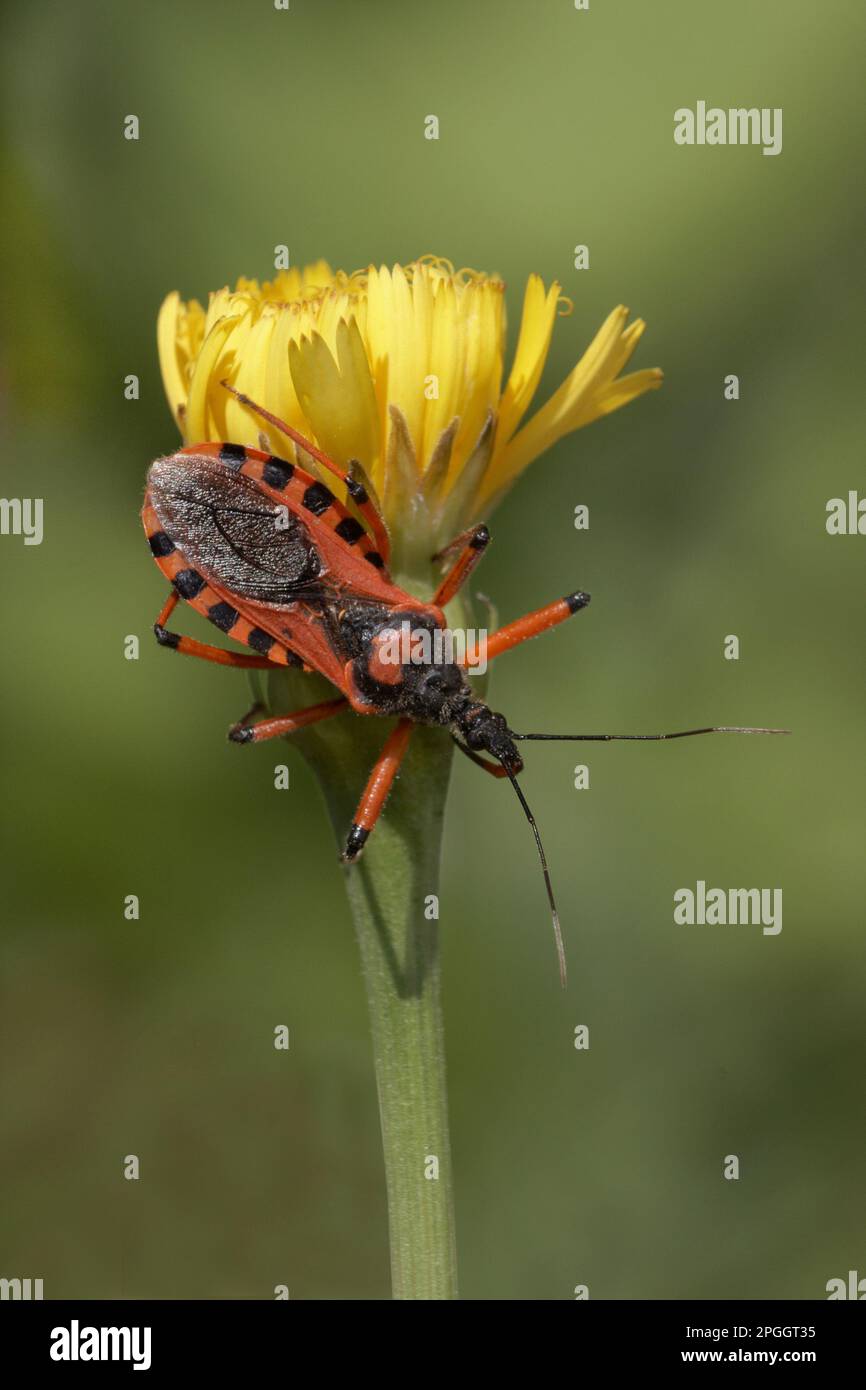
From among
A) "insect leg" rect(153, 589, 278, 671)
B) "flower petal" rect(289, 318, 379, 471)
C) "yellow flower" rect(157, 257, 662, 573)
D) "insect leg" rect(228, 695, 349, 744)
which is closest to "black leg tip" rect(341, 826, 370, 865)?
"insect leg" rect(228, 695, 349, 744)

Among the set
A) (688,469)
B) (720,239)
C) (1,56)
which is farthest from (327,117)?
(688,469)

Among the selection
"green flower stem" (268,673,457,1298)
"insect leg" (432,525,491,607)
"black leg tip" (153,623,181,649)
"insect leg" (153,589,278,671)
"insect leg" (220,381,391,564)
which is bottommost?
"green flower stem" (268,673,457,1298)

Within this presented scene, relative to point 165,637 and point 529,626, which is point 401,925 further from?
point 165,637

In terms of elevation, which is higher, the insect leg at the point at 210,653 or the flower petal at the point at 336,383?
the flower petal at the point at 336,383

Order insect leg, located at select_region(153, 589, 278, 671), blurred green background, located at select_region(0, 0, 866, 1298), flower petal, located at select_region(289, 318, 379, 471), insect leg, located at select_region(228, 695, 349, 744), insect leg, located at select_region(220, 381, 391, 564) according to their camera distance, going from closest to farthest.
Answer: flower petal, located at select_region(289, 318, 379, 471) → insect leg, located at select_region(220, 381, 391, 564) → insect leg, located at select_region(228, 695, 349, 744) → insect leg, located at select_region(153, 589, 278, 671) → blurred green background, located at select_region(0, 0, 866, 1298)

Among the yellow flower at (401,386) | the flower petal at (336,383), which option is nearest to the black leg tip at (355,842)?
the yellow flower at (401,386)

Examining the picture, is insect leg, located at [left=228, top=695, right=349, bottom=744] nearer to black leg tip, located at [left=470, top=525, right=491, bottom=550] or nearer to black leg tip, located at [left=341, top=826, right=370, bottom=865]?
black leg tip, located at [left=341, top=826, right=370, bottom=865]

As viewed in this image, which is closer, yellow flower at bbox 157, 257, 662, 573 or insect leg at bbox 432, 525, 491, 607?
yellow flower at bbox 157, 257, 662, 573

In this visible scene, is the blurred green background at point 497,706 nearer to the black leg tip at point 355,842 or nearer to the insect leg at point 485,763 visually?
the insect leg at point 485,763
